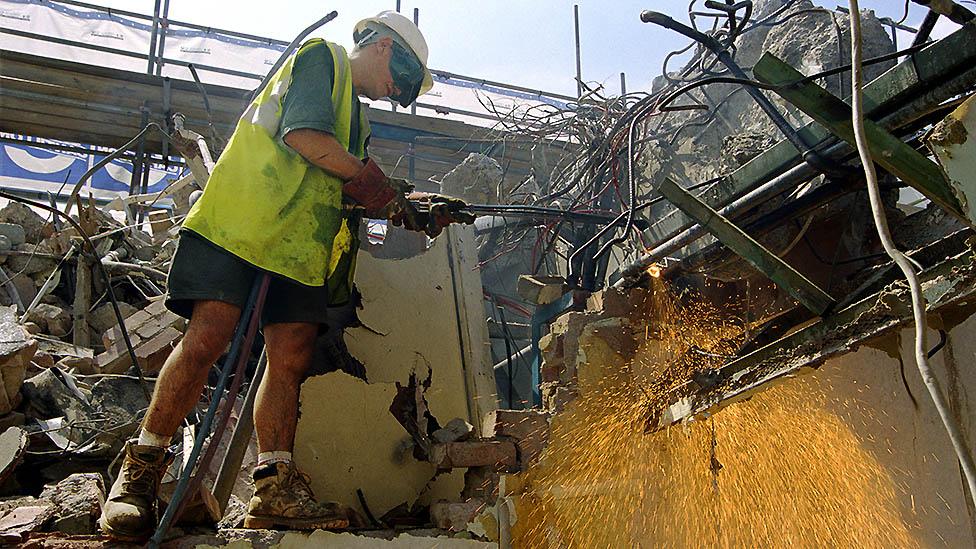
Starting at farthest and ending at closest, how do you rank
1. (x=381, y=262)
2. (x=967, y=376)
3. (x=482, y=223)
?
(x=482, y=223) → (x=381, y=262) → (x=967, y=376)

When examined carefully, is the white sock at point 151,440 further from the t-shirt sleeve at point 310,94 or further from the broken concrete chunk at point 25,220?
the broken concrete chunk at point 25,220

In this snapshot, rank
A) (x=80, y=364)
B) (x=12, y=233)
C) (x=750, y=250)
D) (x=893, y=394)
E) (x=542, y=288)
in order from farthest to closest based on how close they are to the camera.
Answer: (x=12, y=233)
(x=80, y=364)
(x=542, y=288)
(x=893, y=394)
(x=750, y=250)

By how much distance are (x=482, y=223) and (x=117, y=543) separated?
12.1ft

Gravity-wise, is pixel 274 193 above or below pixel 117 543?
above

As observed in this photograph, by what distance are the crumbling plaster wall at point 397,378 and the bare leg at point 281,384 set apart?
587 millimetres

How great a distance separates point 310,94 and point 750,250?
159 centimetres

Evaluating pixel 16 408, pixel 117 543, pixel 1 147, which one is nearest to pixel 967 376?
pixel 117 543

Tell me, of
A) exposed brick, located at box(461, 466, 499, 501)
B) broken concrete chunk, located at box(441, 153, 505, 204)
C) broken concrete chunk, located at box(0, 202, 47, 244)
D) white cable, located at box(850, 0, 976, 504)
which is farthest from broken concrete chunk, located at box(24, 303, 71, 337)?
white cable, located at box(850, 0, 976, 504)

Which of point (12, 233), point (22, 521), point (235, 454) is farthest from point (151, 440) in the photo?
point (12, 233)

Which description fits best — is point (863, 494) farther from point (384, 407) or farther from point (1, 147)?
point (1, 147)

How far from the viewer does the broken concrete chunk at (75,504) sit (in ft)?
8.47

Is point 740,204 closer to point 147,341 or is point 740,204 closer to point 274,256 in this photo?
point 274,256

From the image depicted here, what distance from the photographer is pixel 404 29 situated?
9.94ft

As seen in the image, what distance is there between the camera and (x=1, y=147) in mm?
8320
